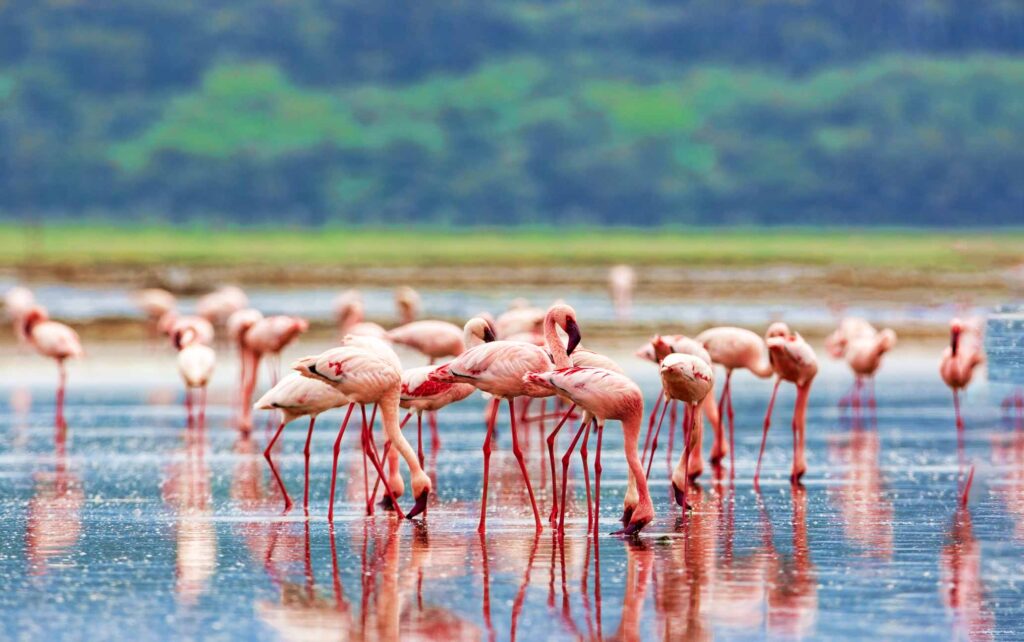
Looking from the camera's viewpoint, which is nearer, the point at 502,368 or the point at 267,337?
the point at 502,368

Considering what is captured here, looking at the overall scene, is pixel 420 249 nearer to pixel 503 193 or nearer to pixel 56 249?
pixel 56 249

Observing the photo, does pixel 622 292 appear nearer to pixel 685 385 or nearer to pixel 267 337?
pixel 267 337

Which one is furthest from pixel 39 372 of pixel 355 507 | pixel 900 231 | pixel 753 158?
pixel 753 158

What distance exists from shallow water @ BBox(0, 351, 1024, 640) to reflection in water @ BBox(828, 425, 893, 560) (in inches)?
1.2

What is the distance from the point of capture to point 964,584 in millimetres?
8102

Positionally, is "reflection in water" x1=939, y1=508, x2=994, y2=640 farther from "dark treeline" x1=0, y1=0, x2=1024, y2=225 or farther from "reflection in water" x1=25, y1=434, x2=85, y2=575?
"dark treeline" x1=0, y1=0, x2=1024, y2=225

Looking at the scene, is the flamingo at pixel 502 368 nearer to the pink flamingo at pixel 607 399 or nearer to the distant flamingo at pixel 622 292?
the pink flamingo at pixel 607 399

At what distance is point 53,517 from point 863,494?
460 cm

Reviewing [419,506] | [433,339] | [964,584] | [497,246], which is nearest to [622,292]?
[433,339]

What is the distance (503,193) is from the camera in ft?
302

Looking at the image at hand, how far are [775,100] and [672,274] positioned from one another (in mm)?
53745

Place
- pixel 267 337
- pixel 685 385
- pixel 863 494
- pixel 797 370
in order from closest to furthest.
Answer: pixel 685 385 → pixel 863 494 → pixel 797 370 → pixel 267 337

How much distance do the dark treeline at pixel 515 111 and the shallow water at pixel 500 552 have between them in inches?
3062

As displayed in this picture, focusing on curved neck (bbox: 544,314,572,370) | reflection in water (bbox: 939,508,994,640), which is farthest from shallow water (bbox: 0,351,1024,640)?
curved neck (bbox: 544,314,572,370)
